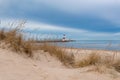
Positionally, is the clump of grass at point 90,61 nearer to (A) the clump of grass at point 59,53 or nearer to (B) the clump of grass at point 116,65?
(B) the clump of grass at point 116,65

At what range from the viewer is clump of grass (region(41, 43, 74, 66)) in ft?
27.2

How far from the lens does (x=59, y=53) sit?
838cm

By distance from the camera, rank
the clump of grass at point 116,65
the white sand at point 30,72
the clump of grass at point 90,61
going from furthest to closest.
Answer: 1. the clump of grass at point 90,61
2. the clump of grass at point 116,65
3. the white sand at point 30,72

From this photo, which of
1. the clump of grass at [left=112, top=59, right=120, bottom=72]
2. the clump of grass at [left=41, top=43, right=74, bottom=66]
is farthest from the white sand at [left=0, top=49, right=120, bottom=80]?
the clump of grass at [left=41, top=43, right=74, bottom=66]

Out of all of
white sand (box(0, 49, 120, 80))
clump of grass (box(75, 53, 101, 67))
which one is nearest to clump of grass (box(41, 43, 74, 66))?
clump of grass (box(75, 53, 101, 67))

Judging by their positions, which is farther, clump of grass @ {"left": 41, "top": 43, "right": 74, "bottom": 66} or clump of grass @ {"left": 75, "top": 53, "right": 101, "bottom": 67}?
clump of grass @ {"left": 41, "top": 43, "right": 74, "bottom": 66}

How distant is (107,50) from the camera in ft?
30.9

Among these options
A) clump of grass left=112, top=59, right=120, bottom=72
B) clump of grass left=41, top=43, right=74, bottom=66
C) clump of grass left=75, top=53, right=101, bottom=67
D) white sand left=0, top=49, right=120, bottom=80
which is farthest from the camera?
clump of grass left=41, top=43, right=74, bottom=66

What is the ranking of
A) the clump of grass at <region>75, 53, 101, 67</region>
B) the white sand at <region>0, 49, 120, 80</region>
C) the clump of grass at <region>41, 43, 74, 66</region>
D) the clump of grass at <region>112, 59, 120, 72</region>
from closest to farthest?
the white sand at <region>0, 49, 120, 80</region> < the clump of grass at <region>112, 59, 120, 72</region> < the clump of grass at <region>75, 53, 101, 67</region> < the clump of grass at <region>41, 43, 74, 66</region>

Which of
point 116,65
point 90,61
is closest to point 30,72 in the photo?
point 90,61

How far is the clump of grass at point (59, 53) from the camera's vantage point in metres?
8.30

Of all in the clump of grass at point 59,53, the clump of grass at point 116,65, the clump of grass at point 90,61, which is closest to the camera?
the clump of grass at point 116,65

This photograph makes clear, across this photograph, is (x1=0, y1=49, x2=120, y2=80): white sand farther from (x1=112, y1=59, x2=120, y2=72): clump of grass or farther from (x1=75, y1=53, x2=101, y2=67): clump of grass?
(x1=75, y1=53, x2=101, y2=67): clump of grass

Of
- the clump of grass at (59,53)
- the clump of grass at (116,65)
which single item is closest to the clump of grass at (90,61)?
the clump of grass at (116,65)
